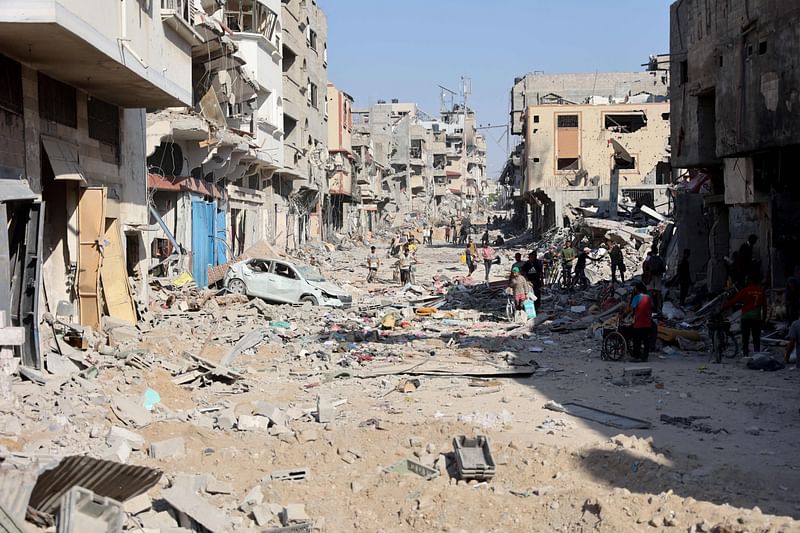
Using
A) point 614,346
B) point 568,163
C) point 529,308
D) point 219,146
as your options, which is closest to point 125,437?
point 614,346

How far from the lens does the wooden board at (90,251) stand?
1444cm

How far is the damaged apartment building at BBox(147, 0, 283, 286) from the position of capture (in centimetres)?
2278

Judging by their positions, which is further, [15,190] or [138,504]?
[15,190]

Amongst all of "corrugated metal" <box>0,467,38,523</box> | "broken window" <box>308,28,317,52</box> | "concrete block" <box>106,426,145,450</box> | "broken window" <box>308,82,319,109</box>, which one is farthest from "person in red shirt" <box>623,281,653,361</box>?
"broken window" <box>308,28,317,52</box>

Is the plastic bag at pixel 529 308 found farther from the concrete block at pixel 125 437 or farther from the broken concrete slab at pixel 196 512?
the broken concrete slab at pixel 196 512

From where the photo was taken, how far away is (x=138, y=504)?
6906mm

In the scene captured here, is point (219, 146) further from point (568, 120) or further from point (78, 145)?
point (568, 120)

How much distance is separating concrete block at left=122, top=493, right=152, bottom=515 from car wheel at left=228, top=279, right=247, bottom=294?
51.7 ft

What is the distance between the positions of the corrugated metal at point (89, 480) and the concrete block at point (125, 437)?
6.32 ft

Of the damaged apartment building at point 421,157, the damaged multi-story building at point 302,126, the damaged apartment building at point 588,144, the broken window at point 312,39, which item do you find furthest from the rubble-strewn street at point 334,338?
the damaged apartment building at point 421,157

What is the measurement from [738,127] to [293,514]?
14.1m

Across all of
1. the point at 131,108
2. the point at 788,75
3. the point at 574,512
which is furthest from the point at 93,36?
the point at 788,75

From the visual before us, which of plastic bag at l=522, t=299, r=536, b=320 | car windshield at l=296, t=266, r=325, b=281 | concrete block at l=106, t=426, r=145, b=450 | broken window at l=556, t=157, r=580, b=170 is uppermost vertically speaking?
broken window at l=556, t=157, r=580, b=170

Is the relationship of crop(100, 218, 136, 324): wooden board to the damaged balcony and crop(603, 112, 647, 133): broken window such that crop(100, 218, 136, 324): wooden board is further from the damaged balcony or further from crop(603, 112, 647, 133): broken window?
crop(603, 112, 647, 133): broken window
